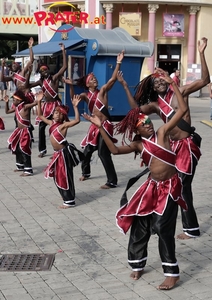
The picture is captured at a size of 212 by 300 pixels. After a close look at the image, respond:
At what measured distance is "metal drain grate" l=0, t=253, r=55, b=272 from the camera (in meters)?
5.15

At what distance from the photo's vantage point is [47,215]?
6.93 meters

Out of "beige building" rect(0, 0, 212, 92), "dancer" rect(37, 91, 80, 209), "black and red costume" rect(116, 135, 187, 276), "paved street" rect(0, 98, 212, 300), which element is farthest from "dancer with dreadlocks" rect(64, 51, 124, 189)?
"beige building" rect(0, 0, 212, 92)

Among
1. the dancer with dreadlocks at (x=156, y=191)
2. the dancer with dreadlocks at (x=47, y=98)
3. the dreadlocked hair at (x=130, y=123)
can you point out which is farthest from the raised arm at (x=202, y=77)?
the dancer with dreadlocks at (x=47, y=98)

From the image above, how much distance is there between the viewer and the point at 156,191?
15.4 feet

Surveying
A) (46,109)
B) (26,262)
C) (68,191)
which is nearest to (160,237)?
(26,262)

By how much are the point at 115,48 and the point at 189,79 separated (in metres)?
15.1

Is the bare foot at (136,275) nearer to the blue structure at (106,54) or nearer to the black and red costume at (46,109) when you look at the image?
the black and red costume at (46,109)

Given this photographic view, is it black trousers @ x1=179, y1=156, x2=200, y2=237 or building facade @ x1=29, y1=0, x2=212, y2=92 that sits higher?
building facade @ x1=29, y1=0, x2=212, y2=92

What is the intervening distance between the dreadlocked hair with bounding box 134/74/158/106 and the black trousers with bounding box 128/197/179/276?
1657 millimetres

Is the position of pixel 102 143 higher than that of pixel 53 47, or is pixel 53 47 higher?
pixel 53 47

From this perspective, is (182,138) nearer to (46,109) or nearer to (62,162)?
(62,162)

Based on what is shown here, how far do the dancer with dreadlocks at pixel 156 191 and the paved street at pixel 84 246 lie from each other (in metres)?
0.32

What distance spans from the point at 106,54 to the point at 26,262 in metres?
11.8

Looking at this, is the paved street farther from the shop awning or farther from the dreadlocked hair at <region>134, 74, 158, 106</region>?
the shop awning
